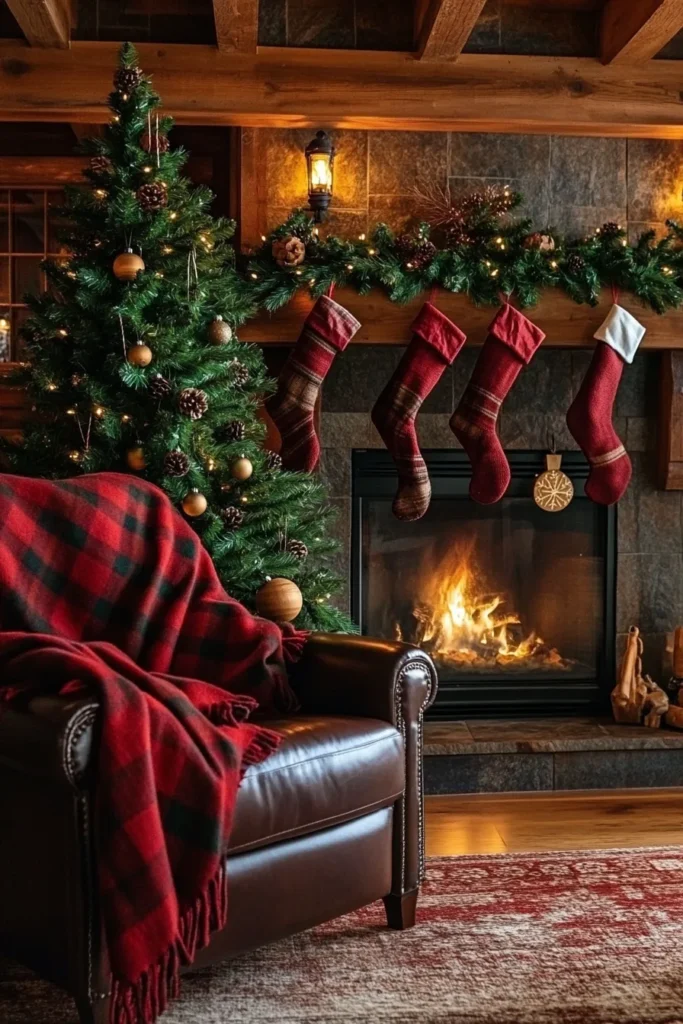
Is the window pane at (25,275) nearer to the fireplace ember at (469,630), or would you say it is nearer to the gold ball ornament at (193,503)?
the fireplace ember at (469,630)

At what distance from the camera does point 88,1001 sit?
1749 mm

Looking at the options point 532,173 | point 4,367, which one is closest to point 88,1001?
point 532,173

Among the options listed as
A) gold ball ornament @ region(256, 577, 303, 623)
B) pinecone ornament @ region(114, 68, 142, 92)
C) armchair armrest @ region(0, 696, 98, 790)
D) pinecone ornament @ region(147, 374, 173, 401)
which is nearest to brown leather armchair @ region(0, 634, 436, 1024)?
armchair armrest @ region(0, 696, 98, 790)

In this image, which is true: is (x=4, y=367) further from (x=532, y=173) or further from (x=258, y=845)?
(x=258, y=845)

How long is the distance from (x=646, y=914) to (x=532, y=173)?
2428mm

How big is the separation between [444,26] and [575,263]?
84 cm

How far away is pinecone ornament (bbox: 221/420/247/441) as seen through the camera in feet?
9.98

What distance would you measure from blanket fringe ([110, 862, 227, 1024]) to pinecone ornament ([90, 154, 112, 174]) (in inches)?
76.1

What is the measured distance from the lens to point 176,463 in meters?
2.84

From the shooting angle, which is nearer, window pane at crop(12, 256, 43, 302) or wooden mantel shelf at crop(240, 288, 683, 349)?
wooden mantel shelf at crop(240, 288, 683, 349)

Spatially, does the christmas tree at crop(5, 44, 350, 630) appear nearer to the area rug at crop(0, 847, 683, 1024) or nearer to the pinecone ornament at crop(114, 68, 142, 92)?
the pinecone ornament at crop(114, 68, 142, 92)

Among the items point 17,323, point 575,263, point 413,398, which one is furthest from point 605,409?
point 17,323

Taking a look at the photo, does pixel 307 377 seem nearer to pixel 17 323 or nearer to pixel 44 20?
pixel 44 20

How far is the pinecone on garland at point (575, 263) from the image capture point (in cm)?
355
